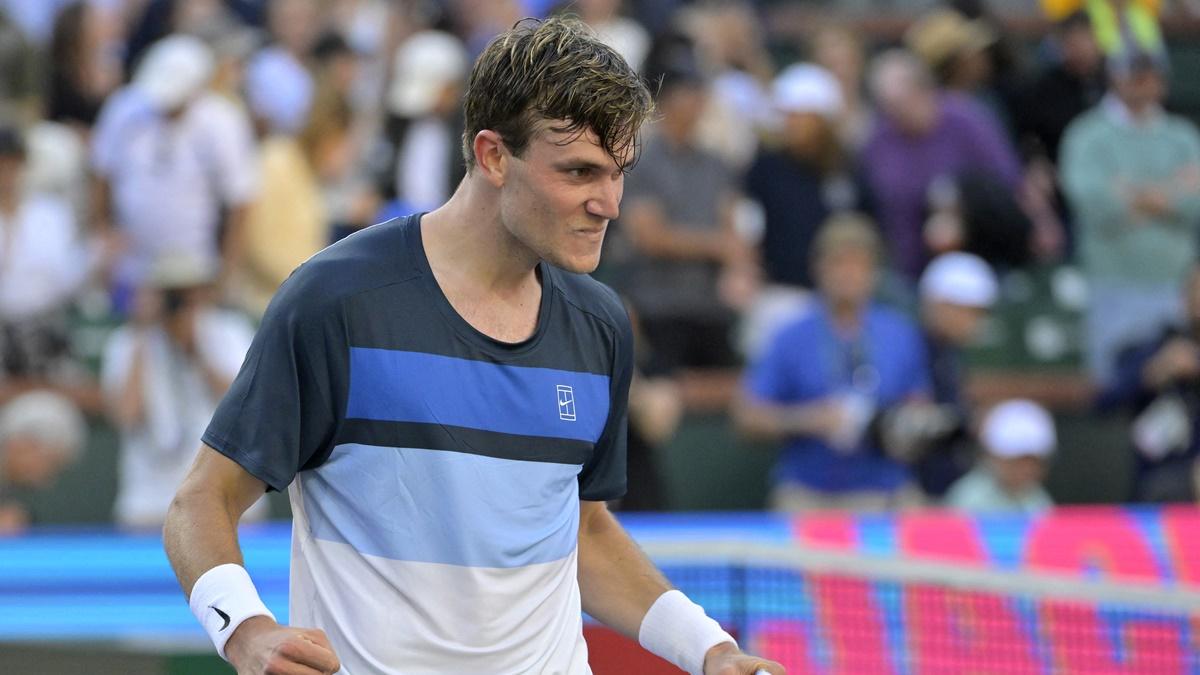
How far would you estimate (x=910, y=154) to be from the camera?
432 inches

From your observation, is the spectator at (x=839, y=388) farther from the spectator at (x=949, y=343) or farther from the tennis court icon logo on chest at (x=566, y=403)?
the tennis court icon logo on chest at (x=566, y=403)

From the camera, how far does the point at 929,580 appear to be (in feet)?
21.3

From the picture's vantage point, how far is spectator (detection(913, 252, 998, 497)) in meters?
9.23

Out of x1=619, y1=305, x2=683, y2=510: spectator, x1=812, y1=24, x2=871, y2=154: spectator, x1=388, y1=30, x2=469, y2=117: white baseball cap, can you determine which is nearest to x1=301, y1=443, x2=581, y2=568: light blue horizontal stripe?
x1=619, y1=305, x2=683, y2=510: spectator

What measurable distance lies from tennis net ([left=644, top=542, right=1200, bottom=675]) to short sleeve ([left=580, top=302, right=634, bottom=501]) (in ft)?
8.94

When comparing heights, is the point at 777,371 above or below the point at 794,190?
below

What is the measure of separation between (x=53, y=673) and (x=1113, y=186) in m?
7.28

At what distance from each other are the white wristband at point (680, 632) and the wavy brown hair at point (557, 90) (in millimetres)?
930

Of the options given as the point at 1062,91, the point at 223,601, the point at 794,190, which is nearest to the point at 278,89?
the point at 794,190

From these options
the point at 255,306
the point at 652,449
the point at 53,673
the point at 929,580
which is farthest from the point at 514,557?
the point at 255,306

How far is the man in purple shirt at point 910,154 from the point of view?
10.9 metres

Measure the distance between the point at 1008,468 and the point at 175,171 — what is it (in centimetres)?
452

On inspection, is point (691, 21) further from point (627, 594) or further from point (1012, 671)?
point (627, 594)

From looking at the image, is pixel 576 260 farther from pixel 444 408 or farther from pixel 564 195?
A: pixel 444 408
